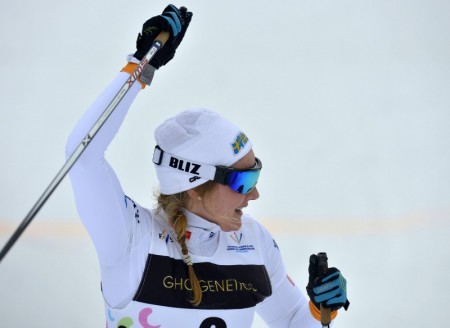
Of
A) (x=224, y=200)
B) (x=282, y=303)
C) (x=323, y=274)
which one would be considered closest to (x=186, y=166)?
(x=224, y=200)

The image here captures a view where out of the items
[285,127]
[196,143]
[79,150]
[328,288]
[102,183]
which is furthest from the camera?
[285,127]

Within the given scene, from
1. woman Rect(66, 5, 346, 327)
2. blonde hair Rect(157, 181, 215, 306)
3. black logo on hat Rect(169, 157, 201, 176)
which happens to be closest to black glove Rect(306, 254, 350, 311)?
woman Rect(66, 5, 346, 327)

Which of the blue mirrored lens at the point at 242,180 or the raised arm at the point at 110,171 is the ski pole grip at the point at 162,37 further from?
the blue mirrored lens at the point at 242,180

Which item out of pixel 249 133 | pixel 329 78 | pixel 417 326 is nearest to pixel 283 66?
pixel 329 78

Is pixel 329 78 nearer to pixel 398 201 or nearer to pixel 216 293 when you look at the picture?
pixel 398 201

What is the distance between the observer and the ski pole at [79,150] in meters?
1.78

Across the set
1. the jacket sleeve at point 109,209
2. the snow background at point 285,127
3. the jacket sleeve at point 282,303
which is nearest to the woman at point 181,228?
the jacket sleeve at point 109,209

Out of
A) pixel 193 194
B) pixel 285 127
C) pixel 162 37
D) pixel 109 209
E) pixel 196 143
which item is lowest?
pixel 109 209

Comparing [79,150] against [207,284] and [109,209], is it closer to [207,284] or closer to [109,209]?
[109,209]

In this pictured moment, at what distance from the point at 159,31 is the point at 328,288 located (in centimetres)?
112

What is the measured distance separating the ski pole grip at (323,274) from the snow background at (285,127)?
2.80ft

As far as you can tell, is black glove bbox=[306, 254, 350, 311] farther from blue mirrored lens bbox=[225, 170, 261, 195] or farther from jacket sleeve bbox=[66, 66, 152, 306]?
jacket sleeve bbox=[66, 66, 152, 306]

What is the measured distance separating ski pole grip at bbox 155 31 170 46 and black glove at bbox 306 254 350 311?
1.00m

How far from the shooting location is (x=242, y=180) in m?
2.40
